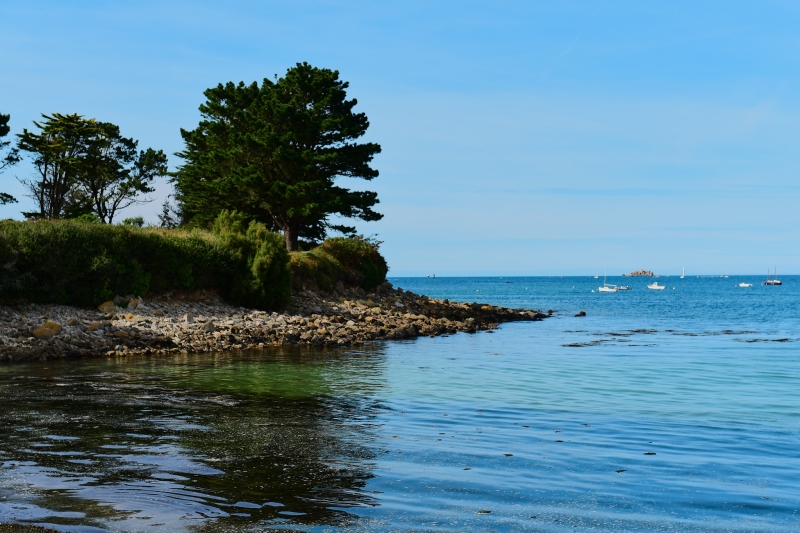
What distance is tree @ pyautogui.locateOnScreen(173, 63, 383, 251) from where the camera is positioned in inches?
1748

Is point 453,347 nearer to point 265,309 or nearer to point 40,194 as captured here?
point 265,309

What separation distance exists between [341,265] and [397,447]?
34023 millimetres

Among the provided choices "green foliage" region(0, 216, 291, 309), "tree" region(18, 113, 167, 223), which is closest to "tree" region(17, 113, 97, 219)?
"tree" region(18, 113, 167, 223)

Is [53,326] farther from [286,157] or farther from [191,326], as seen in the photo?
[286,157]

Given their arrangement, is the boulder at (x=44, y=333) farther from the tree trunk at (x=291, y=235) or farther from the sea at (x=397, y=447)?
the tree trunk at (x=291, y=235)

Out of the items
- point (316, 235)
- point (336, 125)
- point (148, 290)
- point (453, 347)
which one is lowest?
point (453, 347)

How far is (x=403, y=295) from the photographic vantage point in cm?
4734

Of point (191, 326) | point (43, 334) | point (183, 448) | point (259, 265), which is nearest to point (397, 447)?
point (183, 448)

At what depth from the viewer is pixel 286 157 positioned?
145ft

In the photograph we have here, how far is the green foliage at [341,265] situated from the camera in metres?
40.1

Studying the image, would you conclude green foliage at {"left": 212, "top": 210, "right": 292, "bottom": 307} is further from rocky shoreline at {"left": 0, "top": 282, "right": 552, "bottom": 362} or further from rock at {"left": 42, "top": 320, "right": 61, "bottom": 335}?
rock at {"left": 42, "top": 320, "right": 61, "bottom": 335}

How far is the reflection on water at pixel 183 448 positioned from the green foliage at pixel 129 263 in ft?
30.9

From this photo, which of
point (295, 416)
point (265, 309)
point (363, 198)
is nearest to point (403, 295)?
point (363, 198)

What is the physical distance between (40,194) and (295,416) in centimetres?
5182
